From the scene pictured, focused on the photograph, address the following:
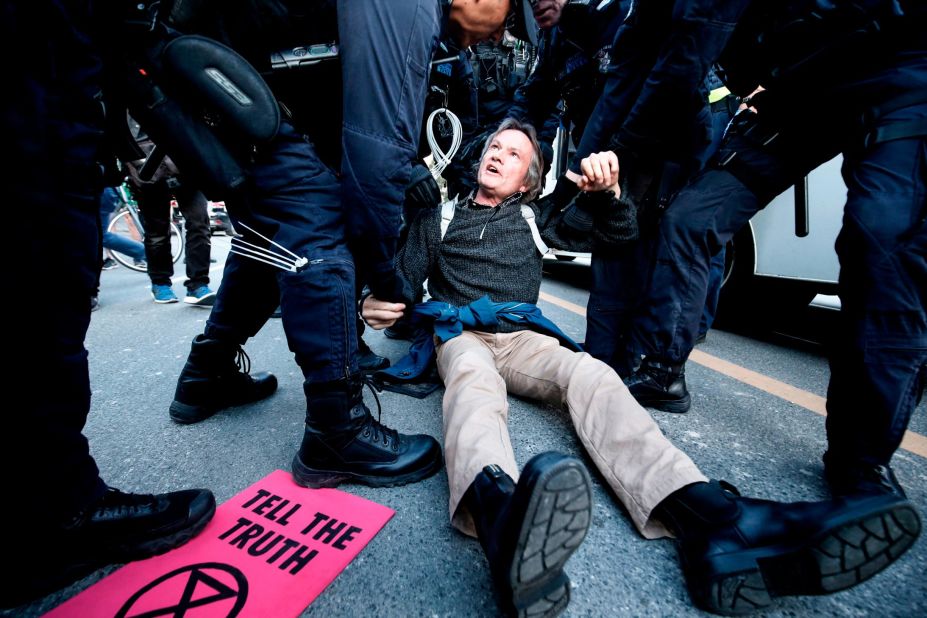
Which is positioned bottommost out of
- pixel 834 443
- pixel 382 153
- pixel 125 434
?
pixel 125 434

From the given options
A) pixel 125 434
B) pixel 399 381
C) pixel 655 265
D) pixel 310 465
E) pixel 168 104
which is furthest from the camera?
pixel 399 381

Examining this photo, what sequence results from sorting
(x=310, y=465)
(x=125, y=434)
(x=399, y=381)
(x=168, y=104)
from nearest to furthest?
(x=168, y=104)
(x=310, y=465)
(x=125, y=434)
(x=399, y=381)

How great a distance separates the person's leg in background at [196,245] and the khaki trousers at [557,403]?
2.53 meters

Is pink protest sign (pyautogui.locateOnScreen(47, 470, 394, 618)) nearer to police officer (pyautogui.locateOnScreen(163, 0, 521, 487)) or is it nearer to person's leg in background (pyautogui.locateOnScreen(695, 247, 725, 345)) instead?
police officer (pyautogui.locateOnScreen(163, 0, 521, 487))

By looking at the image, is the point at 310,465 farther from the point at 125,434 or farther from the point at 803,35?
the point at 803,35

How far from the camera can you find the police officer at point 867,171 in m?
0.95

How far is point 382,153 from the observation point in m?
0.89

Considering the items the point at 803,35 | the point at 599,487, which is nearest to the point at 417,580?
the point at 599,487

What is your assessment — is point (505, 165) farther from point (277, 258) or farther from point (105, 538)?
point (105, 538)

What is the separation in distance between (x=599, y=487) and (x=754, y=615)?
384mm

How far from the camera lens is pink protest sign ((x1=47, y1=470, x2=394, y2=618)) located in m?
0.69

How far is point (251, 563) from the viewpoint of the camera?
2.57 ft

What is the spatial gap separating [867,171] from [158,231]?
151 inches

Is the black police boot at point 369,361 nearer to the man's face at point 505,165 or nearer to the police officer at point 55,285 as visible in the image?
the man's face at point 505,165
